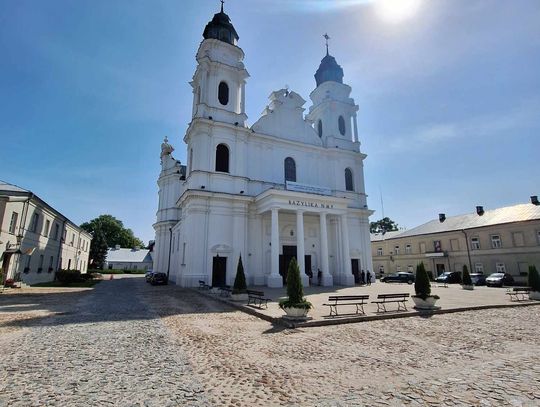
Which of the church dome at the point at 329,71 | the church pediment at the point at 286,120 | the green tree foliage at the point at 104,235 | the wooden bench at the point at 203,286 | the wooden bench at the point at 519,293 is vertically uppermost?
the church dome at the point at 329,71

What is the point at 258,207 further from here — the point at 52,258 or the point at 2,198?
the point at 52,258

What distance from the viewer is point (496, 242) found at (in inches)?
1326

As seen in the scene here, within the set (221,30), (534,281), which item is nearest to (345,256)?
(534,281)

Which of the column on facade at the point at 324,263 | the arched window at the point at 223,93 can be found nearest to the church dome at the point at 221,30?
the arched window at the point at 223,93

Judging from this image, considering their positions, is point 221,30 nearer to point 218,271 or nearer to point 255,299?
point 218,271

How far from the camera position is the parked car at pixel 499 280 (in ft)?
94.3

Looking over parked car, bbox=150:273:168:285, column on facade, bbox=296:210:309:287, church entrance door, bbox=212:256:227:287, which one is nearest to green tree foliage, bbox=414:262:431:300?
column on facade, bbox=296:210:309:287

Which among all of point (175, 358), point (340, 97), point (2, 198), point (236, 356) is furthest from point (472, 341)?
point (340, 97)

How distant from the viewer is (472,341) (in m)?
7.69

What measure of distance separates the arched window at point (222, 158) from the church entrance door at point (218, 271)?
26.0 ft

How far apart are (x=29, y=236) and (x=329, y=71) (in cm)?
Answer: 3473

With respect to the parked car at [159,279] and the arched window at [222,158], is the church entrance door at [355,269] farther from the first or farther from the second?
the parked car at [159,279]

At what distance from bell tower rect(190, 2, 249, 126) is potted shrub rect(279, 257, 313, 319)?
19631 mm

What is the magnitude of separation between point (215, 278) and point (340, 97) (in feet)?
81.8
